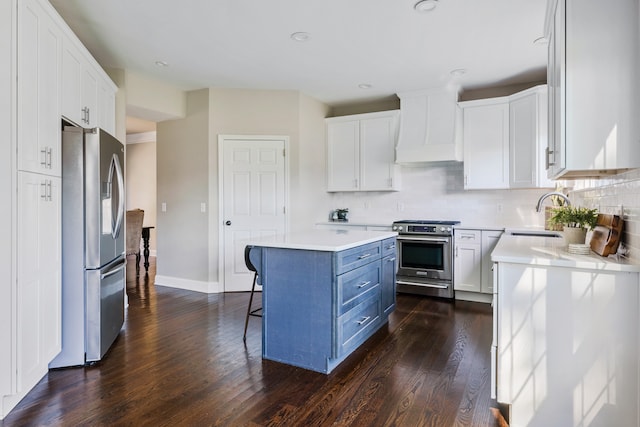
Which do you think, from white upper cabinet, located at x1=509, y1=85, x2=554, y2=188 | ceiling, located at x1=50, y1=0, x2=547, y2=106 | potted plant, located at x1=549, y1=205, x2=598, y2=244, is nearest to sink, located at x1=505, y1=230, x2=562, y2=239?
white upper cabinet, located at x1=509, y1=85, x2=554, y2=188

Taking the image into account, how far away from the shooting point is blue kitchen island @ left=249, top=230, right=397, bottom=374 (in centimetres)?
241

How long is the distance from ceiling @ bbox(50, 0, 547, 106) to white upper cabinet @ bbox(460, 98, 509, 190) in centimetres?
34

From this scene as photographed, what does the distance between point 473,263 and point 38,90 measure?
167 inches

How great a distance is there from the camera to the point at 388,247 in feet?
10.9

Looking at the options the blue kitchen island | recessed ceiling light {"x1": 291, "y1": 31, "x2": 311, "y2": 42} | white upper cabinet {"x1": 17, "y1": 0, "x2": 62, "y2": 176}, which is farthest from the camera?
recessed ceiling light {"x1": 291, "y1": 31, "x2": 311, "y2": 42}

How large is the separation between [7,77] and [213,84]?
2810 mm

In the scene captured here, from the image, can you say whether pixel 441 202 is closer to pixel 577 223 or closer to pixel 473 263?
pixel 473 263

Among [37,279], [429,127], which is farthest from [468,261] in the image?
[37,279]

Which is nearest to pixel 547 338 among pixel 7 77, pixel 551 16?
pixel 551 16

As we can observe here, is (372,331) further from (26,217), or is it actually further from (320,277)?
(26,217)

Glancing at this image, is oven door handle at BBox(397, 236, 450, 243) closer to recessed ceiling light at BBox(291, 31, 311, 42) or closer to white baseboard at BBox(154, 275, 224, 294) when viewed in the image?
white baseboard at BBox(154, 275, 224, 294)

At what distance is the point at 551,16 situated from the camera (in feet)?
7.25

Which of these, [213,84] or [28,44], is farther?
[213,84]

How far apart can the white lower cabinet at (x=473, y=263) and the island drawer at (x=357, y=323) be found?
5.41ft
